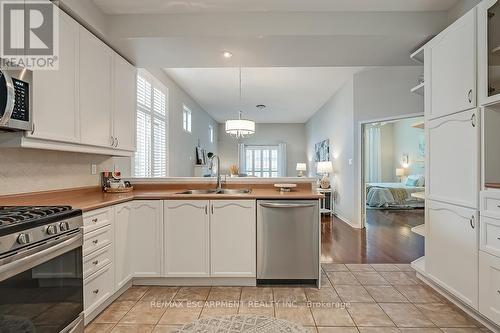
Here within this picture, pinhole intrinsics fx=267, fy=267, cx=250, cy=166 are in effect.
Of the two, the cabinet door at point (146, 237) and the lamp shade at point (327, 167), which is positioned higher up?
the lamp shade at point (327, 167)

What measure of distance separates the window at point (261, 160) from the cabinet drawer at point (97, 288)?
28.0 ft

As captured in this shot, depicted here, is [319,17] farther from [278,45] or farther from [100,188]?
[100,188]

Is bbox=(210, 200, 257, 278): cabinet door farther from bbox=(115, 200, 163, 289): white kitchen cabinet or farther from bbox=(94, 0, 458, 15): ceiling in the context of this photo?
bbox=(94, 0, 458, 15): ceiling

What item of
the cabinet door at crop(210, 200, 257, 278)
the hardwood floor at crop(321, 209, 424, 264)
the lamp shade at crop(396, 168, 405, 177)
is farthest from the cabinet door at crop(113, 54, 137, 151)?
the lamp shade at crop(396, 168, 405, 177)

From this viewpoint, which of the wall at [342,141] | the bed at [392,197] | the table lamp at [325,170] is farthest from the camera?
the bed at [392,197]

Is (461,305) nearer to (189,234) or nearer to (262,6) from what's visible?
(189,234)

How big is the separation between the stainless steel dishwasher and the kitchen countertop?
106 millimetres

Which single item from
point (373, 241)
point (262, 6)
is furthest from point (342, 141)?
point (262, 6)

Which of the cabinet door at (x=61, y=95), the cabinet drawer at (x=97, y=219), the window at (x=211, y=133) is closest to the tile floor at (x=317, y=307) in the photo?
the cabinet drawer at (x=97, y=219)

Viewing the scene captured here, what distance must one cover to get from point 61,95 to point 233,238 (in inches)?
71.8

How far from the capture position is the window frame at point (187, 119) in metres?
6.05

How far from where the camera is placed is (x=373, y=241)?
13.5ft

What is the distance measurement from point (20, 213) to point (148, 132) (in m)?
2.98

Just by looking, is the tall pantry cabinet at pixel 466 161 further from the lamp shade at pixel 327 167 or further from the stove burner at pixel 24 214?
the lamp shade at pixel 327 167
